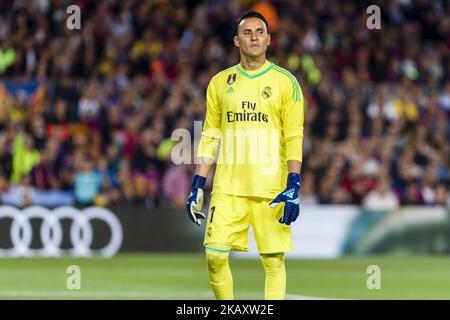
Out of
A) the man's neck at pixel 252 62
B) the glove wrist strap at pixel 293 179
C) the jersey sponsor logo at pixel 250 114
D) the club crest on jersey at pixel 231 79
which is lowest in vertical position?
the glove wrist strap at pixel 293 179

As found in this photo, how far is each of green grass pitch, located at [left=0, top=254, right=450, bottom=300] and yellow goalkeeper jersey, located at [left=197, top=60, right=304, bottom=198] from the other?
2.96 meters

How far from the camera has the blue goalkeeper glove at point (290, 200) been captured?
10547mm

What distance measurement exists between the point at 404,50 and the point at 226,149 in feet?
55.7

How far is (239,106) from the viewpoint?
35.7 ft

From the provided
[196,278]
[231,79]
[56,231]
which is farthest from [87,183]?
[231,79]

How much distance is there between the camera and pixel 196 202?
10.9 m

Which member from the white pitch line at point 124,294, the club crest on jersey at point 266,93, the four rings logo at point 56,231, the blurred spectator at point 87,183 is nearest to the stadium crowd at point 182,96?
the blurred spectator at point 87,183

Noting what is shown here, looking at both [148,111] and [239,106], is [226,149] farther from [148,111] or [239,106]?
[148,111]

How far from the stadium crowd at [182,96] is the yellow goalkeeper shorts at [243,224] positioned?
1134cm

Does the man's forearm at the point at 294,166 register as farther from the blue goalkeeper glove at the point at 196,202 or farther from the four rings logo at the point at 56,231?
the four rings logo at the point at 56,231

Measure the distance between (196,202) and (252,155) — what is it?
65cm
